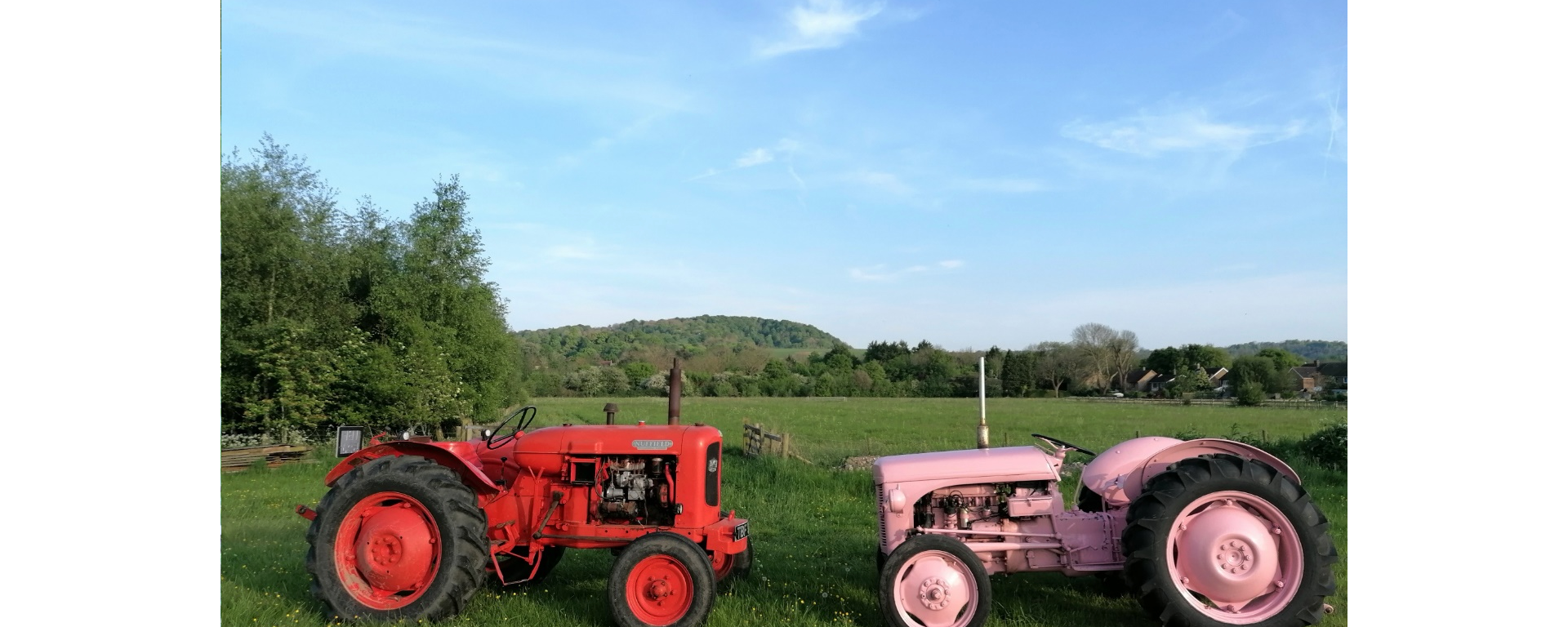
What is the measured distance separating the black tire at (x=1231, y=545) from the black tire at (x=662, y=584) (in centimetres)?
229

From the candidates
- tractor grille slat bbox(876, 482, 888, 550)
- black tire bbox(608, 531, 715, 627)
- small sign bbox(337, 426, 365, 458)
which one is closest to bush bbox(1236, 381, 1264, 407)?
tractor grille slat bbox(876, 482, 888, 550)

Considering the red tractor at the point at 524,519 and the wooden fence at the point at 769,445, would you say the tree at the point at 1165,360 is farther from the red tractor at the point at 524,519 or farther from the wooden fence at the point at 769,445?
the red tractor at the point at 524,519

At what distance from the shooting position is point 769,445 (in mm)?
13617

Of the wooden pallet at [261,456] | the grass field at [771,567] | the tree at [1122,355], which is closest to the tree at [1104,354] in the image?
the tree at [1122,355]

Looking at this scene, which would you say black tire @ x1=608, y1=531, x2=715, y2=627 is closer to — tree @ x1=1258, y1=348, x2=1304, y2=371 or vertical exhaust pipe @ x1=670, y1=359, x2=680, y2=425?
vertical exhaust pipe @ x1=670, y1=359, x2=680, y2=425

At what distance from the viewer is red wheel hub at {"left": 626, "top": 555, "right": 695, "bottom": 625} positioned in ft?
15.8

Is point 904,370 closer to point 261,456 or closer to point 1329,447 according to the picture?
point 1329,447

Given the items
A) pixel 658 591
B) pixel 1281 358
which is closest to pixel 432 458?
pixel 658 591

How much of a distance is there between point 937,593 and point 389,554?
319cm
